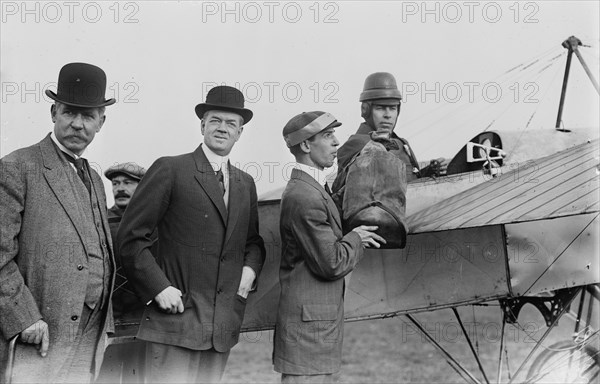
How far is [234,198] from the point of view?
4047mm

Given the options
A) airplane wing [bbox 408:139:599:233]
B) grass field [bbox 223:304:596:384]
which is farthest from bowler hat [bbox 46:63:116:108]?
grass field [bbox 223:304:596:384]

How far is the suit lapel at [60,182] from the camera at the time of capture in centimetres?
353

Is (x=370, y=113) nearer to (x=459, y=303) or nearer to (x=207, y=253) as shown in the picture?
(x=459, y=303)

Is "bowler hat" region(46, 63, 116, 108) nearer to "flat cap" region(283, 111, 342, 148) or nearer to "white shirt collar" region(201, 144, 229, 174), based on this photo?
"white shirt collar" region(201, 144, 229, 174)

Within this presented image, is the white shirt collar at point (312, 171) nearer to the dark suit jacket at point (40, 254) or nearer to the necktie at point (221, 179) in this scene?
the necktie at point (221, 179)

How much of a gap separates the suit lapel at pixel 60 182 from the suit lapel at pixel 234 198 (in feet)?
2.79

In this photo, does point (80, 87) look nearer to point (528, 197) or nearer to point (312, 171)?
point (312, 171)

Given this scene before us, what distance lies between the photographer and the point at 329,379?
3.89 metres

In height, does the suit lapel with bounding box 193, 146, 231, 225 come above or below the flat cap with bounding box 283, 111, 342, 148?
below

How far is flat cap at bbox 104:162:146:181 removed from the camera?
5863 mm

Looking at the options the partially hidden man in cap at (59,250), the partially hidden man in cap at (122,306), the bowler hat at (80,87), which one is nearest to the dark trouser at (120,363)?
the partially hidden man in cap at (122,306)

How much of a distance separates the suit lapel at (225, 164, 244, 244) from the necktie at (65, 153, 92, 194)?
0.82 m

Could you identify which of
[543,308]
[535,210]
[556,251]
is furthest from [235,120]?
→ [543,308]

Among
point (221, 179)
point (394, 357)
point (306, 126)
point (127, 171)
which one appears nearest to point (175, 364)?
point (221, 179)
